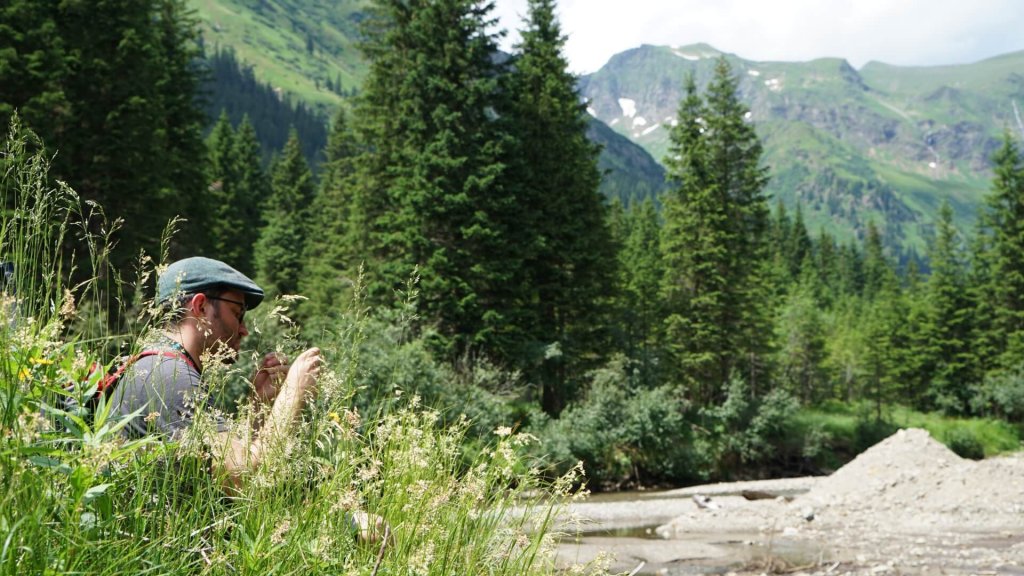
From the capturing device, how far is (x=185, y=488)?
2.13m

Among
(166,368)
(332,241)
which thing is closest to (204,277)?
(166,368)

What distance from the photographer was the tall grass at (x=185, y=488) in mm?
1666

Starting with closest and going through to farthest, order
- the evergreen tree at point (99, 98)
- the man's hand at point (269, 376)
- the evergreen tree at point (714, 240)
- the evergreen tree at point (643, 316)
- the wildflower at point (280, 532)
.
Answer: the wildflower at point (280, 532), the man's hand at point (269, 376), the evergreen tree at point (99, 98), the evergreen tree at point (643, 316), the evergreen tree at point (714, 240)

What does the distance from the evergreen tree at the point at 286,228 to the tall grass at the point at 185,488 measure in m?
35.8

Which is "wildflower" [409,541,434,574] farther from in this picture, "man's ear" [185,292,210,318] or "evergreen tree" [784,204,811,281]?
"evergreen tree" [784,204,811,281]

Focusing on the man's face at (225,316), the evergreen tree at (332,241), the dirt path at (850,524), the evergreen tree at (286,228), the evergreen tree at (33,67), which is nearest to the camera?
the man's face at (225,316)

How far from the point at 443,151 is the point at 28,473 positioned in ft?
74.5

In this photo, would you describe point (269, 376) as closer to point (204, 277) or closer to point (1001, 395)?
point (204, 277)

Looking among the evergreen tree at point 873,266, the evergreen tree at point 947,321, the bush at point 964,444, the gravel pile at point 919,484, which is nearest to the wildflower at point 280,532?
the gravel pile at point 919,484

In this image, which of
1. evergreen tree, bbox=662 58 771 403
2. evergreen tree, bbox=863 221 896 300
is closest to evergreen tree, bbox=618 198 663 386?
evergreen tree, bbox=662 58 771 403

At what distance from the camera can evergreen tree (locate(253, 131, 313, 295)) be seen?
4203cm

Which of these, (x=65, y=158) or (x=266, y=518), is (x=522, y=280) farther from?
(x=266, y=518)

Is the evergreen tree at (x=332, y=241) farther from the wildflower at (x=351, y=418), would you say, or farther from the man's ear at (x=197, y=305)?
the wildflower at (x=351, y=418)

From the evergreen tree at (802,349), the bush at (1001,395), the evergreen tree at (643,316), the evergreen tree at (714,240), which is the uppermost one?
the evergreen tree at (714,240)
